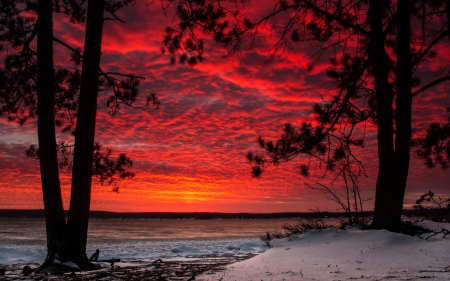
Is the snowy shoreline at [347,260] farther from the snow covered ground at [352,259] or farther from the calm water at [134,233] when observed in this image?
the calm water at [134,233]

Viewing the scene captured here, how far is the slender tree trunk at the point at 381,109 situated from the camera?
813 cm

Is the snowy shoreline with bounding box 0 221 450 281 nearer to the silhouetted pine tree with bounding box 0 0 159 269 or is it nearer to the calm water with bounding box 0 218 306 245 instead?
the silhouetted pine tree with bounding box 0 0 159 269

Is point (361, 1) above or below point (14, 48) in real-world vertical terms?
above

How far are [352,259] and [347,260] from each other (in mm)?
86

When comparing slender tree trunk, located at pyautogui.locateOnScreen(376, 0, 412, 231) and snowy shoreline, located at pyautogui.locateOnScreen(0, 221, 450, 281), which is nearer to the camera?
snowy shoreline, located at pyautogui.locateOnScreen(0, 221, 450, 281)

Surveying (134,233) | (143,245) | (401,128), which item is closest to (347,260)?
(401,128)

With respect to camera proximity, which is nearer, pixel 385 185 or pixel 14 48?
pixel 385 185

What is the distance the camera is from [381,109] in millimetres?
8438

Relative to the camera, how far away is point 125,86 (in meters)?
11.3

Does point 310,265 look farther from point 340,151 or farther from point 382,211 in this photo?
point 340,151

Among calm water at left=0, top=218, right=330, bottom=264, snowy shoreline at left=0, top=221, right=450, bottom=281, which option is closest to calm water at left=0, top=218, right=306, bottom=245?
calm water at left=0, top=218, right=330, bottom=264

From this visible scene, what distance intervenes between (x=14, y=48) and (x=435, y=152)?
1080 centimetres

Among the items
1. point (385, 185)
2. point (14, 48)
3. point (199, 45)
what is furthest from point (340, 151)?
point (14, 48)

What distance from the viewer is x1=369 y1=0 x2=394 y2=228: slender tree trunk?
26.7 feet
